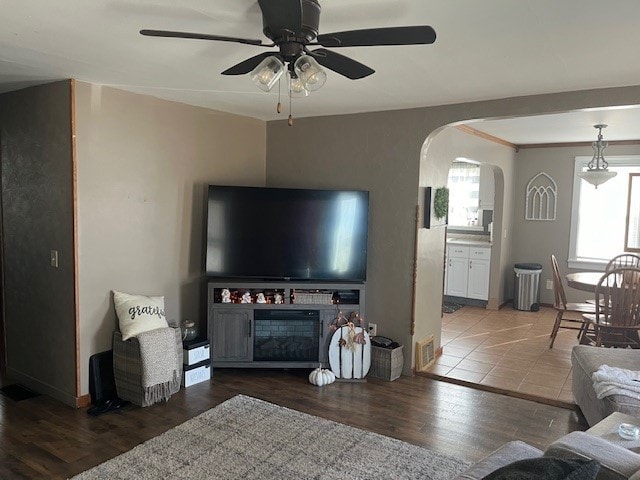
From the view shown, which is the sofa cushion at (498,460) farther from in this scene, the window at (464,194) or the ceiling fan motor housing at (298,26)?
the window at (464,194)

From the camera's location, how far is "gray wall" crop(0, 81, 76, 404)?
3.51m

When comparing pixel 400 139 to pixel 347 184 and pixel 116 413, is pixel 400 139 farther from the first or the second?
pixel 116 413

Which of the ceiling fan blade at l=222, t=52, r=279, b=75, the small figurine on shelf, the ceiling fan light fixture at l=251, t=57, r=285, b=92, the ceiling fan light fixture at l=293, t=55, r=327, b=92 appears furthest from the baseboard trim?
the ceiling fan light fixture at l=293, t=55, r=327, b=92

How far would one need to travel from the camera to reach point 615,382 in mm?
2916

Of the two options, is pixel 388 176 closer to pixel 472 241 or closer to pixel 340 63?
pixel 340 63

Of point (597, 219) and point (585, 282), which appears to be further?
point (597, 219)

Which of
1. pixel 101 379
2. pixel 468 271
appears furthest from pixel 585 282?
pixel 101 379

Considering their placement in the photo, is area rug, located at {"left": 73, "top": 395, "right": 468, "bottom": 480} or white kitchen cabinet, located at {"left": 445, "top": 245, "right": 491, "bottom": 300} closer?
area rug, located at {"left": 73, "top": 395, "right": 468, "bottom": 480}

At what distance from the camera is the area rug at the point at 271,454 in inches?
107

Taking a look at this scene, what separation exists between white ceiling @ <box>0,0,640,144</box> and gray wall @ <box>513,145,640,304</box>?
379 cm

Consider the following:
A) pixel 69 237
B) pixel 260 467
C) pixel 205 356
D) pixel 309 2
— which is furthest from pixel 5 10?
pixel 205 356

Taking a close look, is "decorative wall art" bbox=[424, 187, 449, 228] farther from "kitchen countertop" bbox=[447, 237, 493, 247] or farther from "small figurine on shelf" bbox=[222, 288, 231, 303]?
"kitchen countertop" bbox=[447, 237, 493, 247]

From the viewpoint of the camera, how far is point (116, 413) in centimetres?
348

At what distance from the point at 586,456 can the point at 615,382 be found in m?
1.46
